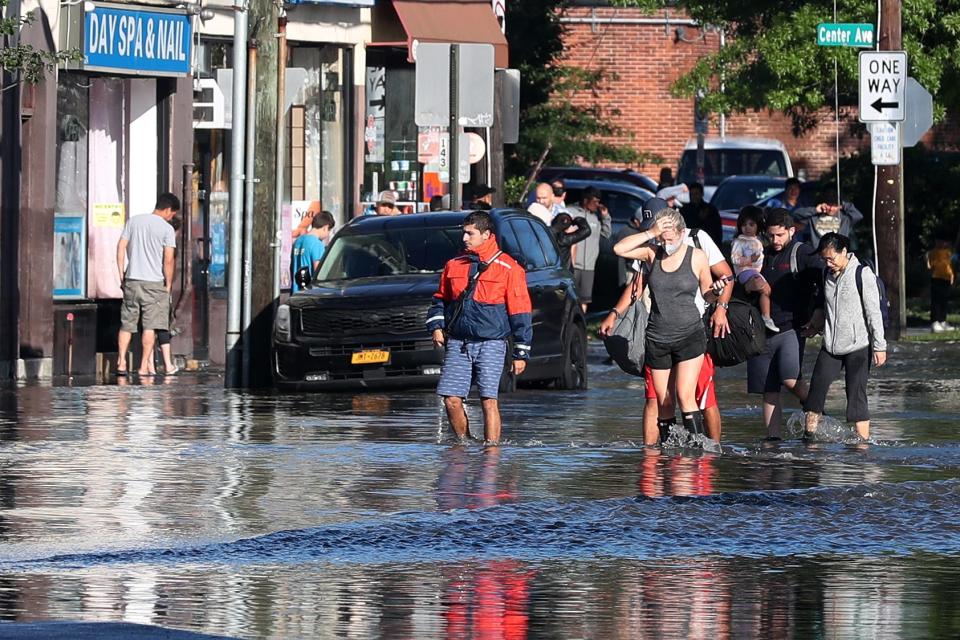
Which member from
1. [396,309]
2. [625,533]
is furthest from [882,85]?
[625,533]

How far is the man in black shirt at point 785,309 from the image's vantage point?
16625 mm

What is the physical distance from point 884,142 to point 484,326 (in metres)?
12.2

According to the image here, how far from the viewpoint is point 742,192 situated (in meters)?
39.7

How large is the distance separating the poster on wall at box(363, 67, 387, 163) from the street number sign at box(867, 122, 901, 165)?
6.62 metres

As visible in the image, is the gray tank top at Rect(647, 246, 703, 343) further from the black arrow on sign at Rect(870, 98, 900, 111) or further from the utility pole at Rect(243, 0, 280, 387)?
the black arrow on sign at Rect(870, 98, 900, 111)

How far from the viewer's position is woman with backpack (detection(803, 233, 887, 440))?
16.2 meters

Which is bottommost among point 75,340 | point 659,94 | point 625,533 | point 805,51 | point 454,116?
point 625,533

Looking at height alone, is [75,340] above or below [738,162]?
below

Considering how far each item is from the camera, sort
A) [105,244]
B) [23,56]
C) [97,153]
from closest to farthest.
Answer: [23,56] → [97,153] → [105,244]

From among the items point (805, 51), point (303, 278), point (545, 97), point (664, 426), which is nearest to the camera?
point (664, 426)

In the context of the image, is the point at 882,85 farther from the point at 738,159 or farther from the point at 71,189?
the point at 738,159

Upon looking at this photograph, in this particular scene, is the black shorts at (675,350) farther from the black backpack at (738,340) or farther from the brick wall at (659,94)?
the brick wall at (659,94)

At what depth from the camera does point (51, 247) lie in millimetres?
23531

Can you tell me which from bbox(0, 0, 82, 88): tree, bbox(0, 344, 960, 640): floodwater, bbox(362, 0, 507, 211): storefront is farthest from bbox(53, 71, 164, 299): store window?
bbox(0, 344, 960, 640): floodwater
